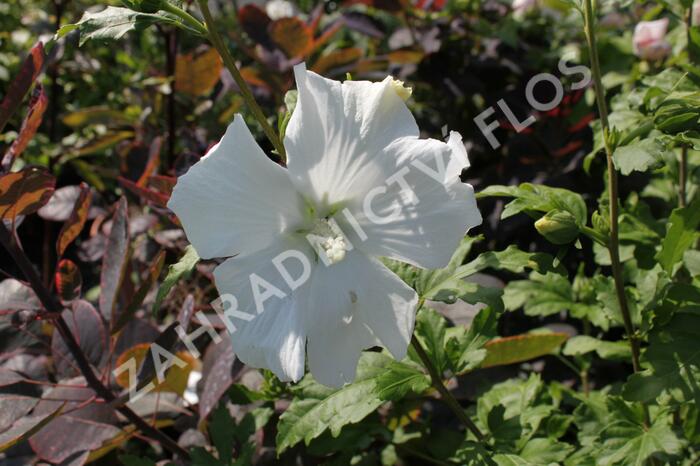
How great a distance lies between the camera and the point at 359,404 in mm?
1157

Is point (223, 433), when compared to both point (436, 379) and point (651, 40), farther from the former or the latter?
point (651, 40)

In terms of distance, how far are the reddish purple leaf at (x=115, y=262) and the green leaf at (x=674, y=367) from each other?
0.98 meters

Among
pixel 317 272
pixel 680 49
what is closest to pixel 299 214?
pixel 317 272

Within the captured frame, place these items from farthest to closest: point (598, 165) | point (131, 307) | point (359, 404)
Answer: point (598, 165) → point (131, 307) → point (359, 404)

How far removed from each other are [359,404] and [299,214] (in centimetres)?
34

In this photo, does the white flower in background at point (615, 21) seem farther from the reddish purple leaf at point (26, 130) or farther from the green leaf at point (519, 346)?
the reddish purple leaf at point (26, 130)

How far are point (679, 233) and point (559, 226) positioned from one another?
0.91ft

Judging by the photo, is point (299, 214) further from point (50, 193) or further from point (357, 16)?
point (357, 16)

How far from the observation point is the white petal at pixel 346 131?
946 millimetres

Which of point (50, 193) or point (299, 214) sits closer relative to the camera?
point (299, 214)

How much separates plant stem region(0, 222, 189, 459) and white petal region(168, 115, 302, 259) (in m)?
0.53

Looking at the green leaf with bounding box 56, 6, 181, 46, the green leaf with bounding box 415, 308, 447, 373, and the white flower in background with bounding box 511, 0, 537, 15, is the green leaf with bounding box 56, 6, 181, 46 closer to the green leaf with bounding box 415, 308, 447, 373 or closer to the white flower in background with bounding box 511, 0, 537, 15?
the green leaf with bounding box 415, 308, 447, 373

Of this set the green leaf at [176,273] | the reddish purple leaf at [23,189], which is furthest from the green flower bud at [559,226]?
the reddish purple leaf at [23,189]

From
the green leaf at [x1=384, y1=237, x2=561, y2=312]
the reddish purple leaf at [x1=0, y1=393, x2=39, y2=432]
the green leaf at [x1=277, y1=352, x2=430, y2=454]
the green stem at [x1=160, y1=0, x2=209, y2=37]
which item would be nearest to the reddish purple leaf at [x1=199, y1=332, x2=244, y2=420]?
the green leaf at [x1=277, y1=352, x2=430, y2=454]
